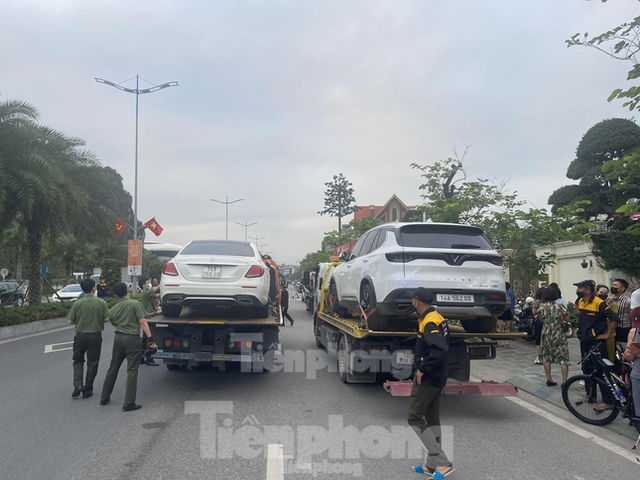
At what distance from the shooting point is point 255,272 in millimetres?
8359

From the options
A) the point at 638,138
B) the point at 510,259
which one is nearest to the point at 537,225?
the point at 510,259

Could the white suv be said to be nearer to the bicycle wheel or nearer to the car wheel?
the bicycle wheel

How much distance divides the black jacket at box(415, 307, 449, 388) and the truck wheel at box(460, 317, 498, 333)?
291 centimetres

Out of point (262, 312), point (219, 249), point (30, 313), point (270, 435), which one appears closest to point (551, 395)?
point (270, 435)

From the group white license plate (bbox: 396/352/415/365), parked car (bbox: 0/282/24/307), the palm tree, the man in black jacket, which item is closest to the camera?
the man in black jacket

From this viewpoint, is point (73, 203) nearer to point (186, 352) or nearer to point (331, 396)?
point (186, 352)

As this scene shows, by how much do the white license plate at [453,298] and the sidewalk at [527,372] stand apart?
2.14 meters

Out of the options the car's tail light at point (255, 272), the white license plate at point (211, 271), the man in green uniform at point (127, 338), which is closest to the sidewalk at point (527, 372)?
the car's tail light at point (255, 272)

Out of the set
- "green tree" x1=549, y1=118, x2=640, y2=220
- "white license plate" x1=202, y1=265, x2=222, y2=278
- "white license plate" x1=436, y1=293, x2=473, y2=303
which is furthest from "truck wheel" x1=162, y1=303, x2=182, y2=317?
"green tree" x1=549, y1=118, x2=640, y2=220

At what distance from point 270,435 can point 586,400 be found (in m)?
4.02

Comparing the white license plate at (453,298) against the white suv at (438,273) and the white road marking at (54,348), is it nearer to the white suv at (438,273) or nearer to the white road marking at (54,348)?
the white suv at (438,273)

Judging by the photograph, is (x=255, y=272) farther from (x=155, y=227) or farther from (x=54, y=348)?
(x=155, y=227)

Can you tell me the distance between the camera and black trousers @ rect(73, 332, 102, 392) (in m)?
7.63

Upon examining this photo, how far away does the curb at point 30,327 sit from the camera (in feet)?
51.5
